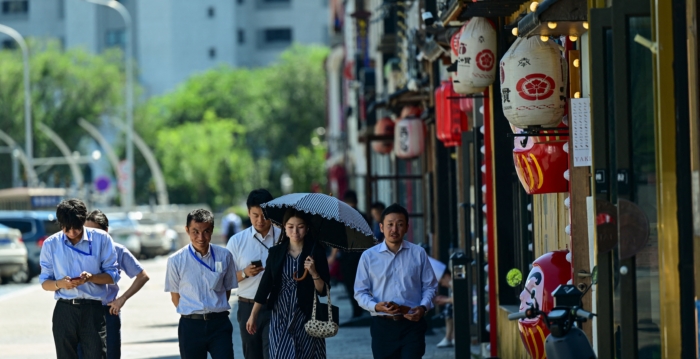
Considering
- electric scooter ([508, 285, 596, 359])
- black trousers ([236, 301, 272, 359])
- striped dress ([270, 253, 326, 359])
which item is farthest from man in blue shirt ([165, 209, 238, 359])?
electric scooter ([508, 285, 596, 359])

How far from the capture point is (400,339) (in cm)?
1019

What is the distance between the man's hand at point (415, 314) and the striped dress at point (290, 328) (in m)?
0.73

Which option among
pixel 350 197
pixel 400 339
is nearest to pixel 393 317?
pixel 400 339

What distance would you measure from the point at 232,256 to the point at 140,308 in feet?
47.9

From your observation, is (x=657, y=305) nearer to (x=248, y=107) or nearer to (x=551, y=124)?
(x=551, y=124)

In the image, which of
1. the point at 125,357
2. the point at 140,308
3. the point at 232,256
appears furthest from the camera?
the point at 140,308

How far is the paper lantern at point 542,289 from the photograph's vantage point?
10836 mm

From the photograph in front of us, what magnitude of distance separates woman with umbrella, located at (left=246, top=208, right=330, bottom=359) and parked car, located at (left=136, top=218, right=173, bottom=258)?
37.3 meters

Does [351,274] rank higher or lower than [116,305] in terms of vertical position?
lower

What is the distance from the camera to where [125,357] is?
16078 millimetres

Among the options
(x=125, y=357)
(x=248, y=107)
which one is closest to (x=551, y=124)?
(x=125, y=357)

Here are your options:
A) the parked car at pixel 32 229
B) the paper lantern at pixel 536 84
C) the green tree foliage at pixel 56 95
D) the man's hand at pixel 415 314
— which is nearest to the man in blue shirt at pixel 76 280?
the man's hand at pixel 415 314

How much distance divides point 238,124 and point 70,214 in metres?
92.1

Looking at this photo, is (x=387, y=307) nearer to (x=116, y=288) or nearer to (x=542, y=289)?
(x=542, y=289)
